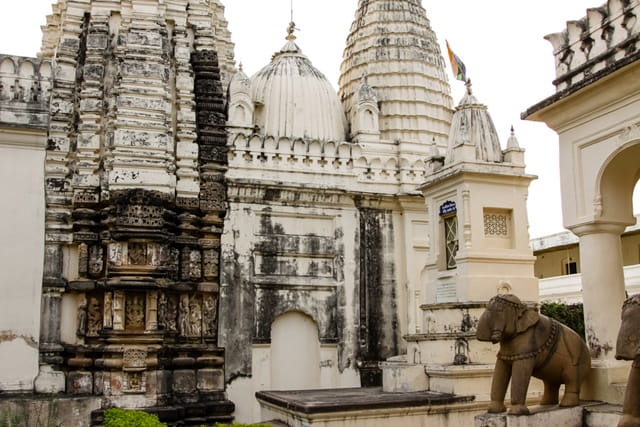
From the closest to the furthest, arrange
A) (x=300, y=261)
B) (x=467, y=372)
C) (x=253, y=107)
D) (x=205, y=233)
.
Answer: (x=467, y=372) → (x=205, y=233) → (x=300, y=261) → (x=253, y=107)

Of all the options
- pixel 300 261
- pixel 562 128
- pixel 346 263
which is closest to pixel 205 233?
pixel 300 261

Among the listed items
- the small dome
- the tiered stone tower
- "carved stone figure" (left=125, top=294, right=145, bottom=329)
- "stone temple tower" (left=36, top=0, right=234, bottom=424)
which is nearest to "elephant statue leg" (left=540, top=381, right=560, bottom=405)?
the tiered stone tower

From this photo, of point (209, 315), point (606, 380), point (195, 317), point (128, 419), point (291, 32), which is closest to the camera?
point (606, 380)

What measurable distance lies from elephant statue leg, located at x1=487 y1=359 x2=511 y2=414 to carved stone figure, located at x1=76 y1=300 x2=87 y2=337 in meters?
9.26

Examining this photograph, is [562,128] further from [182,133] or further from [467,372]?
[182,133]

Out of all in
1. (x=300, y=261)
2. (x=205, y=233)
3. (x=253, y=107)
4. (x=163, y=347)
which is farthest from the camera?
(x=253, y=107)

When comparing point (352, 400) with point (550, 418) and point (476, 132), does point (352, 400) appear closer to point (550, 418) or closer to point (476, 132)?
point (550, 418)

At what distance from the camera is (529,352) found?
8461mm

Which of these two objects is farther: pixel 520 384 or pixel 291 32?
pixel 291 32

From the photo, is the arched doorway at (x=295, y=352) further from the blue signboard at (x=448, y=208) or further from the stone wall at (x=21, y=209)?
the stone wall at (x=21, y=209)

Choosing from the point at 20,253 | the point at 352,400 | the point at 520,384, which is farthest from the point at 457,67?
the point at 520,384

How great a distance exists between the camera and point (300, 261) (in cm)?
1769

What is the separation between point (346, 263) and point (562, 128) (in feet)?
31.4

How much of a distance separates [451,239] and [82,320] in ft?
25.6
